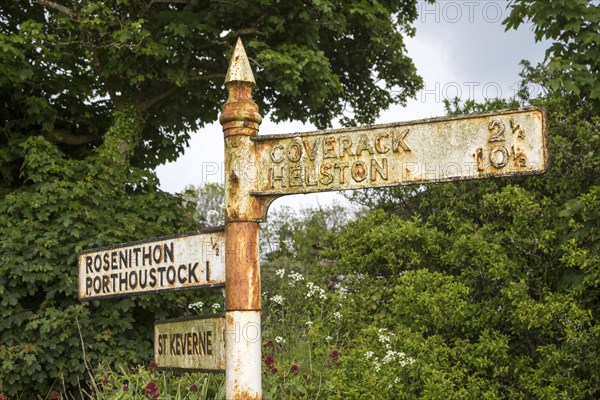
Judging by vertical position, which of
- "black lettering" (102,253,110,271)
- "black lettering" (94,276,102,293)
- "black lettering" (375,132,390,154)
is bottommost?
"black lettering" (94,276,102,293)

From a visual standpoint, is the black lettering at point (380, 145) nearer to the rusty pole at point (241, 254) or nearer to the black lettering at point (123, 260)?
the rusty pole at point (241, 254)

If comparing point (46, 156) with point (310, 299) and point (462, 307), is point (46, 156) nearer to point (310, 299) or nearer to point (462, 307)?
point (310, 299)

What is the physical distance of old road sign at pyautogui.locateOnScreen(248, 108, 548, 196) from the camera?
3.12m

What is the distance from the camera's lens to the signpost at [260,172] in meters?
3.18

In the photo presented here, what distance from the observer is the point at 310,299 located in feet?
34.2

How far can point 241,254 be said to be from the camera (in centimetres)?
348

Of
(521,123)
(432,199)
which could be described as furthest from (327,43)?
(521,123)

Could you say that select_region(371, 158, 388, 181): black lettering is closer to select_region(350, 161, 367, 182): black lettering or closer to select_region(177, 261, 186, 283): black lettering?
select_region(350, 161, 367, 182): black lettering

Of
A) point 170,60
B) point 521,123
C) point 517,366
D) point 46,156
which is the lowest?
point 517,366

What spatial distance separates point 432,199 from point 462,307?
237 cm

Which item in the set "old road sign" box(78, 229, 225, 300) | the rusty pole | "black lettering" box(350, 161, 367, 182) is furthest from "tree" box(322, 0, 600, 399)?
"black lettering" box(350, 161, 367, 182)

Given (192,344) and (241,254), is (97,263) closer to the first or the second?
(192,344)

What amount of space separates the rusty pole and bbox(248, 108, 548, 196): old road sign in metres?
0.07

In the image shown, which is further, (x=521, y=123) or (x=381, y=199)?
(x=381, y=199)
